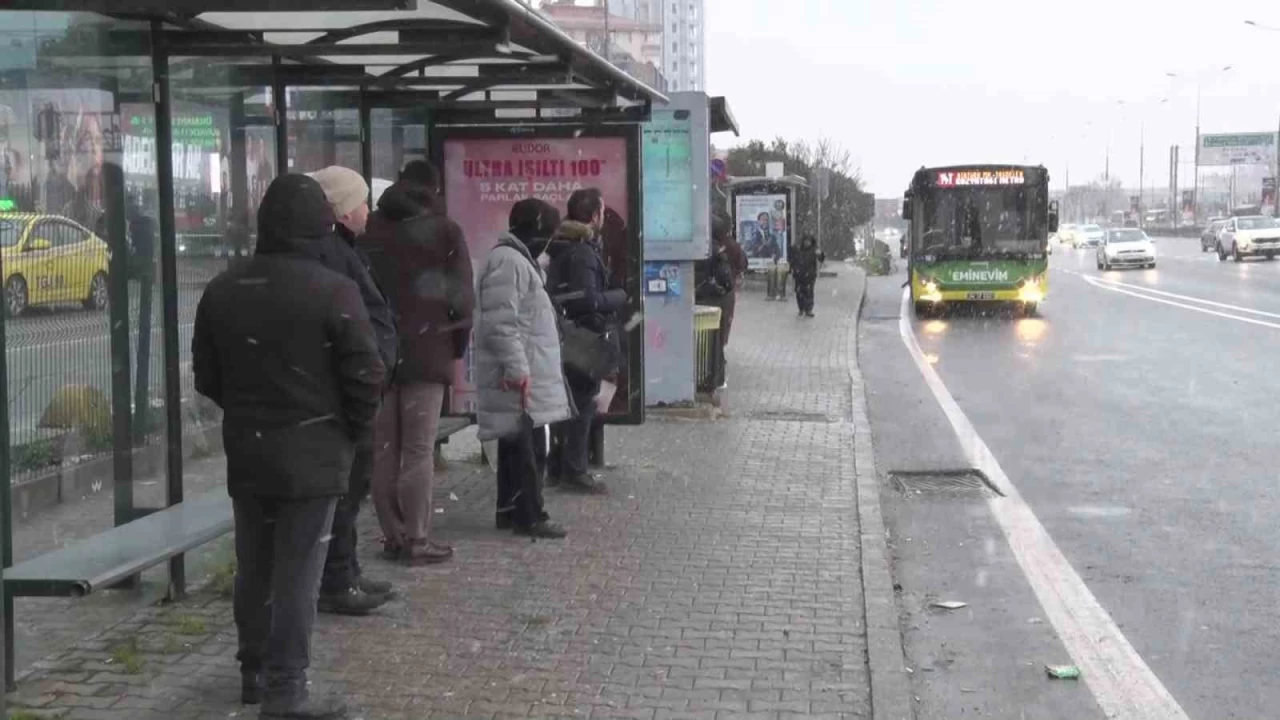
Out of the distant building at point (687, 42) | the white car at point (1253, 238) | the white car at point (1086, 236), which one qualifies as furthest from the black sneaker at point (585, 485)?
the distant building at point (687, 42)

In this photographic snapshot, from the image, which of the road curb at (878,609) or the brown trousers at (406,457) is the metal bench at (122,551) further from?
the road curb at (878,609)

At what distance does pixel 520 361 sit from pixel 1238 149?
115m

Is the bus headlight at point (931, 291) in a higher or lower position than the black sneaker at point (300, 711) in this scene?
higher

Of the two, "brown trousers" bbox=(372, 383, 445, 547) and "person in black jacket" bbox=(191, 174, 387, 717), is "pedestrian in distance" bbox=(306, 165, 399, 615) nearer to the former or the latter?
"person in black jacket" bbox=(191, 174, 387, 717)

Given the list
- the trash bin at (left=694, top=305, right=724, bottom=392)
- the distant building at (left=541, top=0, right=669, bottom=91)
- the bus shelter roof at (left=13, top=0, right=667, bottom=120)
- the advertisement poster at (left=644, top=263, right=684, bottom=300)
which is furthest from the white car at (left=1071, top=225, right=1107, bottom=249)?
the bus shelter roof at (left=13, top=0, right=667, bottom=120)

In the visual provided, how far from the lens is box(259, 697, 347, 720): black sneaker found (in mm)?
4812

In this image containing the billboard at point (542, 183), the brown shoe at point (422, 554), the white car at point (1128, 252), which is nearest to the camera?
the brown shoe at point (422, 554)

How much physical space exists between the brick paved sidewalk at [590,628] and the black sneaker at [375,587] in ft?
0.21

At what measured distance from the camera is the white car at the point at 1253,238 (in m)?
50.2

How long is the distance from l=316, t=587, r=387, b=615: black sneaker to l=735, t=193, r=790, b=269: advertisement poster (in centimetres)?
2577

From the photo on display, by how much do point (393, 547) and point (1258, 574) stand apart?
175 inches

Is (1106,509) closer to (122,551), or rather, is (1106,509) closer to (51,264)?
(122,551)

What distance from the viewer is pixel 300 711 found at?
190 inches

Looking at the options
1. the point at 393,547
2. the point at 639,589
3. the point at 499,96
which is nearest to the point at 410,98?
the point at 499,96
